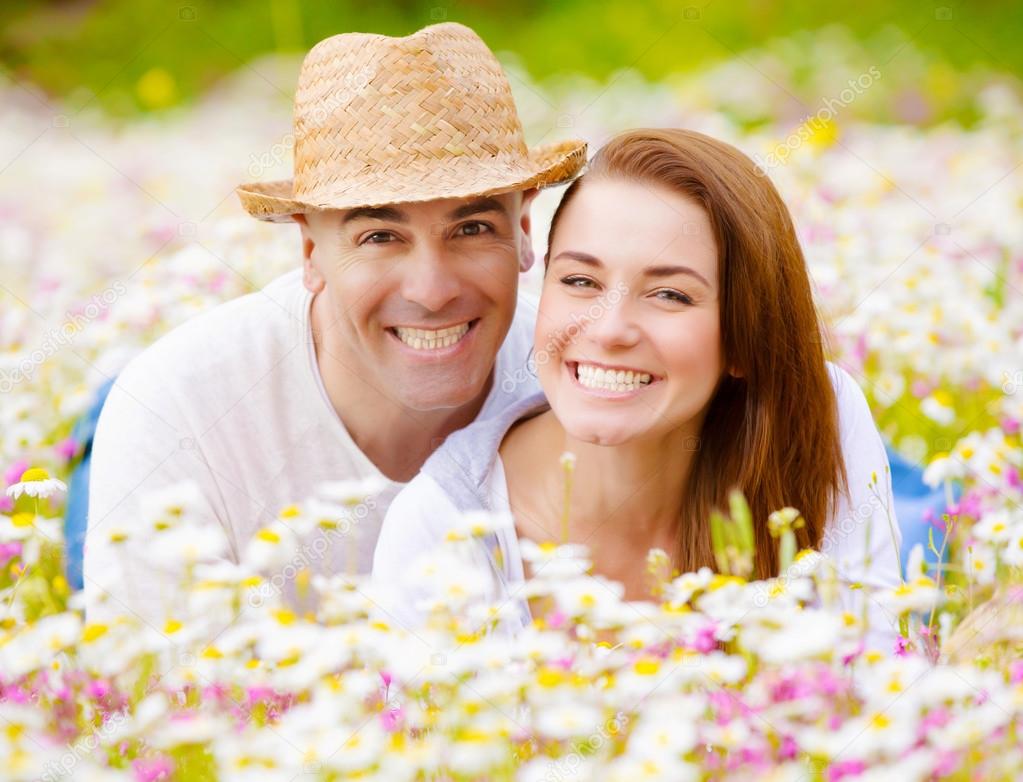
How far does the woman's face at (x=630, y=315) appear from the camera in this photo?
2412 millimetres

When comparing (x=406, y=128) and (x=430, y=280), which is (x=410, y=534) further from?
(x=406, y=128)

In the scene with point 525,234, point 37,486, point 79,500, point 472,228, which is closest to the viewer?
point 37,486

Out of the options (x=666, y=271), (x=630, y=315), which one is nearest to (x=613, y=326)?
(x=630, y=315)

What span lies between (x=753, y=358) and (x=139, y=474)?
132 cm

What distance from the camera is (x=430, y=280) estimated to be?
2.68m

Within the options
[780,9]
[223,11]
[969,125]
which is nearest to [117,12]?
[223,11]

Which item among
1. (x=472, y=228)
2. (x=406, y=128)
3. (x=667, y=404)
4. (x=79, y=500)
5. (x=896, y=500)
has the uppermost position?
(x=406, y=128)

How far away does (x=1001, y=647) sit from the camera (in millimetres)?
2238

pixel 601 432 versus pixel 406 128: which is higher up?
pixel 406 128

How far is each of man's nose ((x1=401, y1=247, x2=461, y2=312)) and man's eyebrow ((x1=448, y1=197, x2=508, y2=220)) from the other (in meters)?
0.08

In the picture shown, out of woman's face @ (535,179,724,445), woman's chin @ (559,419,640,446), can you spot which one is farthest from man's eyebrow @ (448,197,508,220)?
woman's chin @ (559,419,640,446)

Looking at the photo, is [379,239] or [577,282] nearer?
[577,282]

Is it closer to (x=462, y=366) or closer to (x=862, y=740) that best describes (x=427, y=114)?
(x=462, y=366)

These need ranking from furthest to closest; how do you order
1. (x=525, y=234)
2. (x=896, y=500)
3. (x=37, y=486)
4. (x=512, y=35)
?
1. (x=512, y=35)
2. (x=896, y=500)
3. (x=525, y=234)
4. (x=37, y=486)
